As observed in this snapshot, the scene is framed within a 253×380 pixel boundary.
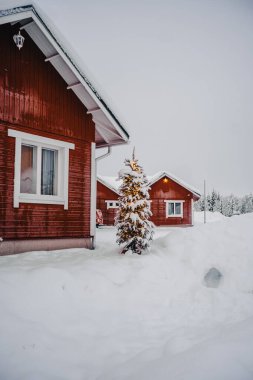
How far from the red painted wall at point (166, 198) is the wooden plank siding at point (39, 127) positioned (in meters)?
23.8

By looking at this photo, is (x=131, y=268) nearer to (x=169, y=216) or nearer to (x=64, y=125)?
(x=64, y=125)

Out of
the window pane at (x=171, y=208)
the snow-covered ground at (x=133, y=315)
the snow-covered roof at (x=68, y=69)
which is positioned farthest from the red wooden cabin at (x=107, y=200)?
the snow-covered ground at (x=133, y=315)

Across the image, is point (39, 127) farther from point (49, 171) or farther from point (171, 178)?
point (171, 178)

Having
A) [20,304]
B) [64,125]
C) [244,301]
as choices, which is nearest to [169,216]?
[64,125]

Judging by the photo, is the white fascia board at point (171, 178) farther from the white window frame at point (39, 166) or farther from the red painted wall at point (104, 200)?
the white window frame at point (39, 166)

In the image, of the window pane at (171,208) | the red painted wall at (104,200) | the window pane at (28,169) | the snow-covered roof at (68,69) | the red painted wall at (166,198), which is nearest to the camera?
the snow-covered roof at (68,69)

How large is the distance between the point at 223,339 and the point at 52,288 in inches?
113

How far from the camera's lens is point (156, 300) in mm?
5781

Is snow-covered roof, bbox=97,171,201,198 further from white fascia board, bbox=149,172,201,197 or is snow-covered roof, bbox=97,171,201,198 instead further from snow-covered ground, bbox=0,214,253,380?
snow-covered ground, bbox=0,214,253,380

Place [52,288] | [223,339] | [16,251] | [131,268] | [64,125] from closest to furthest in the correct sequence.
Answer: [223,339] → [52,288] → [131,268] → [16,251] → [64,125]

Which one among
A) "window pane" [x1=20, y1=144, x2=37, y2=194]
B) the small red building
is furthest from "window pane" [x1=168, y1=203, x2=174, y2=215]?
"window pane" [x1=20, y1=144, x2=37, y2=194]

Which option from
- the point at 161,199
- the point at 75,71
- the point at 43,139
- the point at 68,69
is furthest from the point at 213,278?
the point at 161,199

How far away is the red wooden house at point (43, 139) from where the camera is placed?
8.05 meters

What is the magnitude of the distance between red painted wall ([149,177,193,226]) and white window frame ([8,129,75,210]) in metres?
24.4
